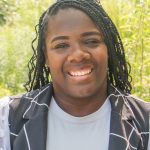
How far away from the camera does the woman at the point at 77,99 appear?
2.43 m

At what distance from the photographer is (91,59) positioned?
240cm

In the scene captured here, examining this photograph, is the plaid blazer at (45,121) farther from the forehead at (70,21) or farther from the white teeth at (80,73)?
the forehead at (70,21)

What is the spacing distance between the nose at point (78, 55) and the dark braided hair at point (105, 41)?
7.4 inches

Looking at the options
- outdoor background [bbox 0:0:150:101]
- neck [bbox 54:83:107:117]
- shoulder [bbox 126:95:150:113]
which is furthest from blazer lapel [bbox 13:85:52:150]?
outdoor background [bbox 0:0:150:101]

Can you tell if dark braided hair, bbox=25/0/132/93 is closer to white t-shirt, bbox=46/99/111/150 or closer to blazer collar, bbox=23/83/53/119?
blazer collar, bbox=23/83/53/119

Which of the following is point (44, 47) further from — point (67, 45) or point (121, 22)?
point (121, 22)

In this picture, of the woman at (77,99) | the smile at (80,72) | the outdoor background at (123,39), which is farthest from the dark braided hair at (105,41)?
the outdoor background at (123,39)

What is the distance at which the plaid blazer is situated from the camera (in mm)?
2484

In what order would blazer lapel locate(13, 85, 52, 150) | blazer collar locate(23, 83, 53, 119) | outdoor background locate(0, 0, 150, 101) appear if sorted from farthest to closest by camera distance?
outdoor background locate(0, 0, 150, 101) → blazer collar locate(23, 83, 53, 119) → blazer lapel locate(13, 85, 52, 150)

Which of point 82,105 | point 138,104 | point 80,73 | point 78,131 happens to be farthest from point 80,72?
point 138,104

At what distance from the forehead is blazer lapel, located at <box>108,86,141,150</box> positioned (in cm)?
47

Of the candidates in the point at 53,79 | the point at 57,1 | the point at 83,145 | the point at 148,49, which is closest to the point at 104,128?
the point at 83,145

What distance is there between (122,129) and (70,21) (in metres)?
0.66

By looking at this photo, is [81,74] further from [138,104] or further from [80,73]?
[138,104]
